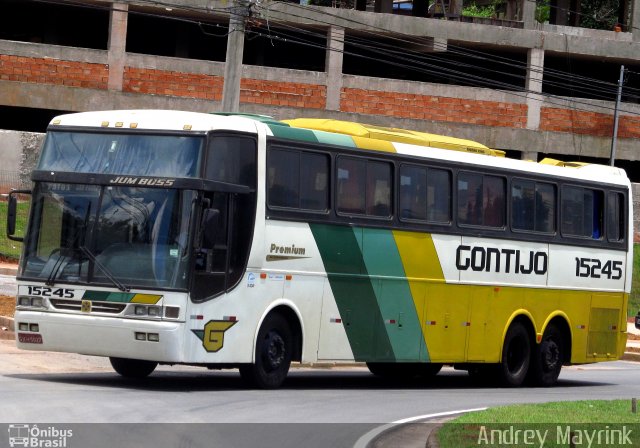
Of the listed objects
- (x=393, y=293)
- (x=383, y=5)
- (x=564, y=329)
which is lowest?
(x=564, y=329)

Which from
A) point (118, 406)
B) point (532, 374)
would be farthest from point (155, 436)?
point (532, 374)

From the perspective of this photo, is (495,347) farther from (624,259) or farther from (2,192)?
(2,192)

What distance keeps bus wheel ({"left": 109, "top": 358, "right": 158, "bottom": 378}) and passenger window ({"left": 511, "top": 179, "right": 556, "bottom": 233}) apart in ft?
21.9

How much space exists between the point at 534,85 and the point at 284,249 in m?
35.6

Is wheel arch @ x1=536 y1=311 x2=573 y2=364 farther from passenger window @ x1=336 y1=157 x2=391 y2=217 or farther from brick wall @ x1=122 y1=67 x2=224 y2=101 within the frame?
brick wall @ x1=122 y1=67 x2=224 y2=101

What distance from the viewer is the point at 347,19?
48.5 m

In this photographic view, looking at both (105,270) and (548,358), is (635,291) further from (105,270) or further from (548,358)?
(105,270)

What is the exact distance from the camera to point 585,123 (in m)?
51.8

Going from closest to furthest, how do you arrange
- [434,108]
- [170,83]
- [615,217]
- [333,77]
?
[615,217], [170,83], [333,77], [434,108]

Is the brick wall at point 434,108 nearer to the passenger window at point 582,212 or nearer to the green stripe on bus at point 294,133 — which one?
the passenger window at point 582,212

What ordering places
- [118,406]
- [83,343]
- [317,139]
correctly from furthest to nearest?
[317,139] → [83,343] → [118,406]

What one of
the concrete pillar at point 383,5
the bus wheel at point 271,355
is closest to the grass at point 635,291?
the concrete pillar at point 383,5

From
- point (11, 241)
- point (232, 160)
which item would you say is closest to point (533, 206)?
point (232, 160)

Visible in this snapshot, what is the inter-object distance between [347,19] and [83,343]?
3408cm
